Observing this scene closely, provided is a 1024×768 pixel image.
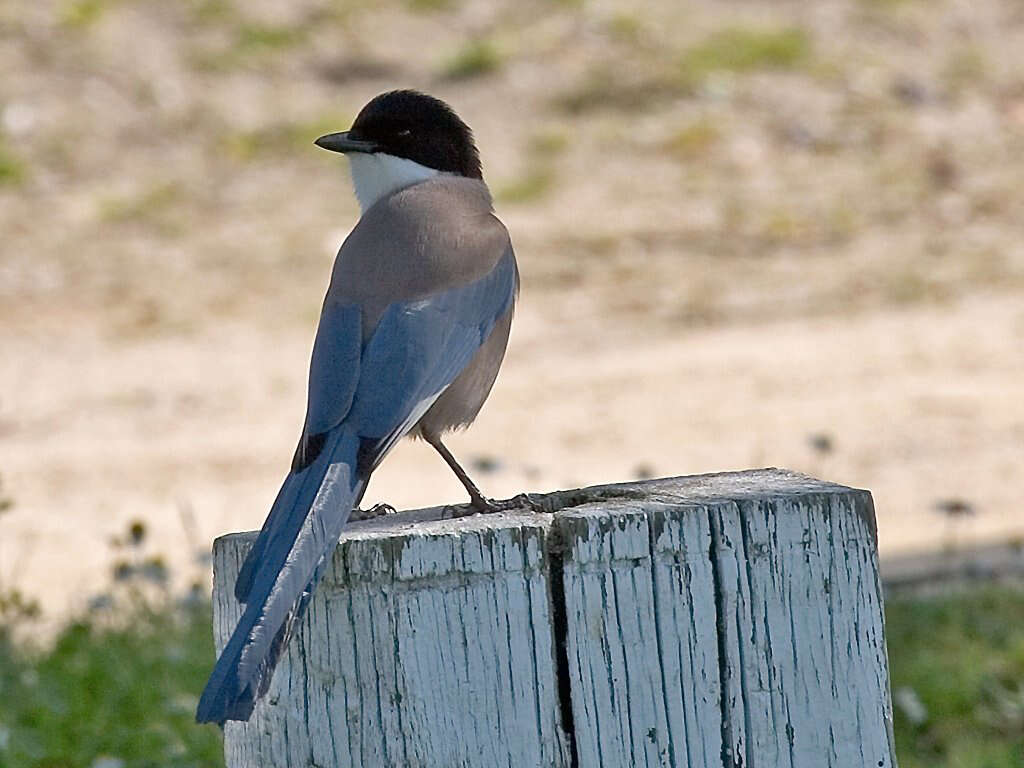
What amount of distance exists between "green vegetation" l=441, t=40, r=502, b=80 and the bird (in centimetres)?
912

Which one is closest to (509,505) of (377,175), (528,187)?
(377,175)

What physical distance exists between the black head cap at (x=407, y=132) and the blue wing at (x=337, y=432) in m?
0.56

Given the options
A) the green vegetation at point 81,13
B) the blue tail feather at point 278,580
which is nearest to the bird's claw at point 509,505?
the blue tail feather at point 278,580

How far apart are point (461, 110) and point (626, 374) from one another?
12.6 feet

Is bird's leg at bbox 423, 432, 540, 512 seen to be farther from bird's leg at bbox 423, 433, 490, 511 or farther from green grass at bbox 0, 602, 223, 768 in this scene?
green grass at bbox 0, 602, 223, 768

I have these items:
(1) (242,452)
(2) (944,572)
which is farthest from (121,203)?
(2) (944,572)

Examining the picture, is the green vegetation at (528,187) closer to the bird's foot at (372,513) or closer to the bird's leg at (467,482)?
the bird's leg at (467,482)

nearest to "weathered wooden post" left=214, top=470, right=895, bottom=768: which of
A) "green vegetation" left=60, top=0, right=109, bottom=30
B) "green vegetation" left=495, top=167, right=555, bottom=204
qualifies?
"green vegetation" left=495, top=167, right=555, bottom=204

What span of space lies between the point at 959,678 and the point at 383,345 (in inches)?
103

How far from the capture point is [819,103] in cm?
1263

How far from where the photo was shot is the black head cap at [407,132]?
3949 millimetres

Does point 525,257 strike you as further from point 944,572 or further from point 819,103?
point 944,572

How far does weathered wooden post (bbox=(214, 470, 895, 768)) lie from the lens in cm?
237

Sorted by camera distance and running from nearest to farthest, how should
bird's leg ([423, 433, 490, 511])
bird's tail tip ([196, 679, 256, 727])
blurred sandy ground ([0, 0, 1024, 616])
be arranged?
bird's tail tip ([196, 679, 256, 727]) < bird's leg ([423, 433, 490, 511]) < blurred sandy ground ([0, 0, 1024, 616])
